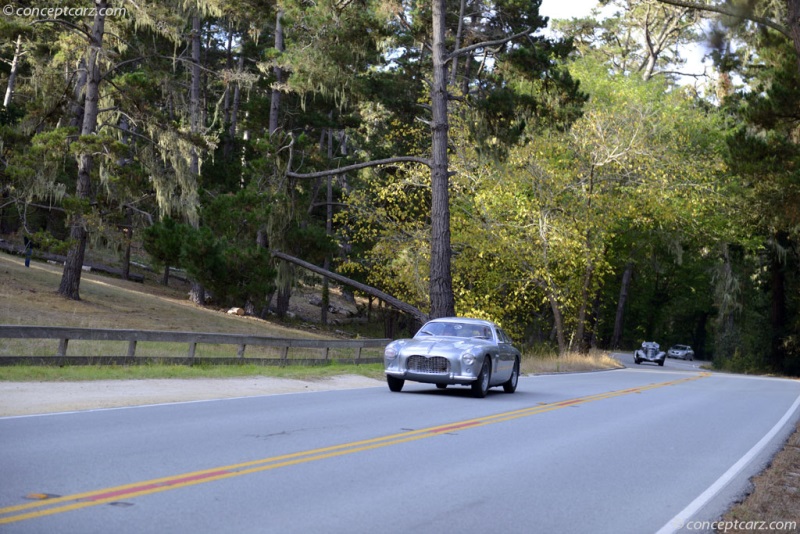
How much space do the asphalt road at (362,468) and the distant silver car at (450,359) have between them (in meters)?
1.49

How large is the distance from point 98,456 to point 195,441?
144 centimetres

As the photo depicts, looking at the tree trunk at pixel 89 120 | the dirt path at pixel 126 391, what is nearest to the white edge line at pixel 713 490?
the dirt path at pixel 126 391

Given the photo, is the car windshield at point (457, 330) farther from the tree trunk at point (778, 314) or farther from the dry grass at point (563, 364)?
the tree trunk at point (778, 314)

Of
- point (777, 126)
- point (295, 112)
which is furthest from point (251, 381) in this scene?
point (295, 112)

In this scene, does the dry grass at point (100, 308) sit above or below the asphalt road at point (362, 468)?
above

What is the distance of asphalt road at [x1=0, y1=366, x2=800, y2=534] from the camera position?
668 centimetres

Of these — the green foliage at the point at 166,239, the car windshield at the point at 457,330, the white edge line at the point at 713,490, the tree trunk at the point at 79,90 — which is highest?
the tree trunk at the point at 79,90

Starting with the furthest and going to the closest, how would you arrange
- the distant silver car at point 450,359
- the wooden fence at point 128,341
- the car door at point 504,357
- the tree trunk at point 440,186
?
the tree trunk at point 440,186, the car door at point 504,357, the distant silver car at point 450,359, the wooden fence at point 128,341

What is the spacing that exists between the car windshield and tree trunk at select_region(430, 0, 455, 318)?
818 centimetres

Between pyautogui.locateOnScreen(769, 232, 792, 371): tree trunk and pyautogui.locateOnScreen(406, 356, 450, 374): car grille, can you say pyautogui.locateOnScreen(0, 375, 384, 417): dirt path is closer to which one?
pyautogui.locateOnScreen(406, 356, 450, 374): car grille

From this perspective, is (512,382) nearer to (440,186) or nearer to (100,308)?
(440,186)

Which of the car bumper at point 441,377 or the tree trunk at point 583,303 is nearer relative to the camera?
the car bumper at point 441,377

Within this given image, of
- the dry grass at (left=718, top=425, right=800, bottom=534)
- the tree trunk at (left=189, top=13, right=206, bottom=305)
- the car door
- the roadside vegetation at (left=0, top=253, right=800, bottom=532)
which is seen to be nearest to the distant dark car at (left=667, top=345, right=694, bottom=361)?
the roadside vegetation at (left=0, top=253, right=800, bottom=532)

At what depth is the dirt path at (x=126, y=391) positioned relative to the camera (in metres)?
12.3
